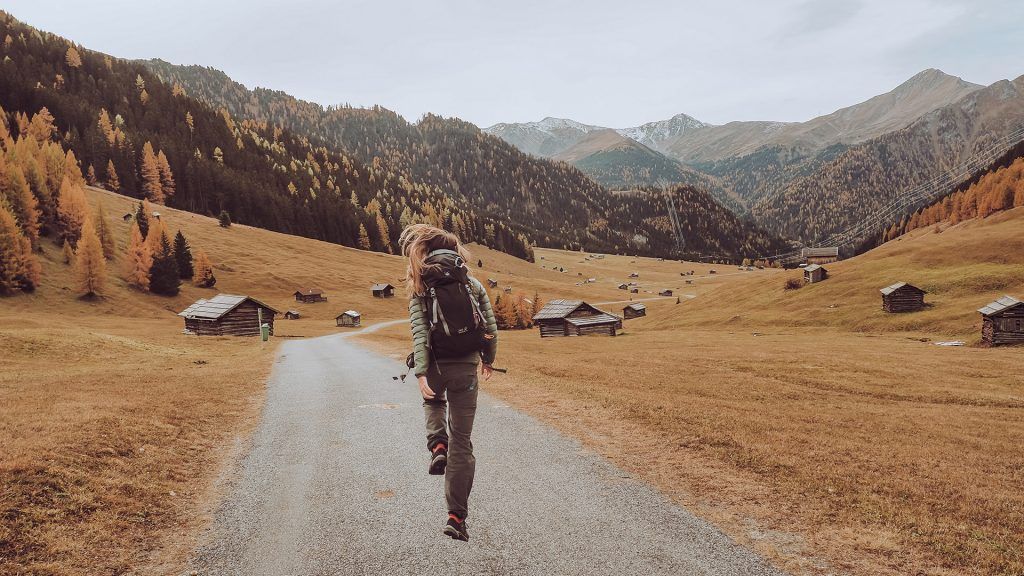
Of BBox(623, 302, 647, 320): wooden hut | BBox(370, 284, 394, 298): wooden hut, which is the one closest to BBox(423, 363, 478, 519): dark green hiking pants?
BBox(623, 302, 647, 320): wooden hut

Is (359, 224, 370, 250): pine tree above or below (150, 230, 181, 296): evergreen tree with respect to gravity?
above

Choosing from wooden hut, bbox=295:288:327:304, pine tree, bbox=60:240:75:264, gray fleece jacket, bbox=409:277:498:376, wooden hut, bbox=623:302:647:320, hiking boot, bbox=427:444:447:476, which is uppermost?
pine tree, bbox=60:240:75:264

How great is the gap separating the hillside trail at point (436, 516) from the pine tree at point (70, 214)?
116198mm

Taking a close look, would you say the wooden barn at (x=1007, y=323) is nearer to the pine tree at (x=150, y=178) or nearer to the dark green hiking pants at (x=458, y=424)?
the dark green hiking pants at (x=458, y=424)

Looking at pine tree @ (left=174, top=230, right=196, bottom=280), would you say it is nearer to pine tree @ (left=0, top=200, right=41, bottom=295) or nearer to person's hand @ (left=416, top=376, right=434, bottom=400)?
pine tree @ (left=0, top=200, right=41, bottom=295)

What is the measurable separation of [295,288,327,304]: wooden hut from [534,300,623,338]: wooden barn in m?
54.9

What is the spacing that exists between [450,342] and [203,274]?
115 m

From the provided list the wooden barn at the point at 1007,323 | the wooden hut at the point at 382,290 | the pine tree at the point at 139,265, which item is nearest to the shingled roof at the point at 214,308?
the pine tree at the point at 139,265

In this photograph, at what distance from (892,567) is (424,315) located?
21.3 ft

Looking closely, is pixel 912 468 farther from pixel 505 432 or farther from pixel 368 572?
pixel 368 572

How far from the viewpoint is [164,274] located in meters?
91.5

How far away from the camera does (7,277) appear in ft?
238

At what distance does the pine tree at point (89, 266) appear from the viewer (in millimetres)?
78812

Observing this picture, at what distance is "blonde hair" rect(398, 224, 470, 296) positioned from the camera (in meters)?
6.42
